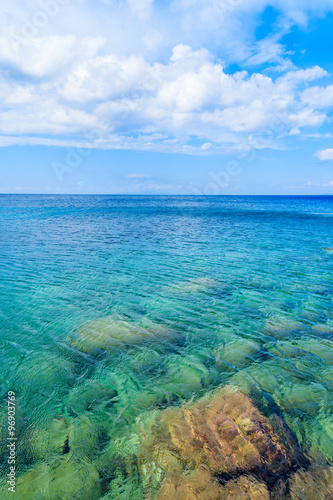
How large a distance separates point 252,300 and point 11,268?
680 inches

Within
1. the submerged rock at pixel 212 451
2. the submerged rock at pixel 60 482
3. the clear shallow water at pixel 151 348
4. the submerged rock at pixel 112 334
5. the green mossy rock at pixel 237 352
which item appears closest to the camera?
the submerged rock at pixel 212 451

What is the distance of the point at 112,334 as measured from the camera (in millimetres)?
11320

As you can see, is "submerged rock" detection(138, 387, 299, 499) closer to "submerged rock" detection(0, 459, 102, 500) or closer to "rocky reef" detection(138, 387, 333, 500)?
"rocky reef" detection(138, 387, 333, 500)

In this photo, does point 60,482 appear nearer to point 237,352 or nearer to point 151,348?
point 151,348

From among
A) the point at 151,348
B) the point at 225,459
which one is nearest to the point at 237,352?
the point at 151,348

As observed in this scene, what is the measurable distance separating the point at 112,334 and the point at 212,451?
6540 mm

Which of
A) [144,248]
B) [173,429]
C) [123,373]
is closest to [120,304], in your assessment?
[123,373]

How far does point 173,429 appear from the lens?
253 inches

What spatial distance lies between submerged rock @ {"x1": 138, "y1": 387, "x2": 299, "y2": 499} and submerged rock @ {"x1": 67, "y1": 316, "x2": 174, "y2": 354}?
4091mm

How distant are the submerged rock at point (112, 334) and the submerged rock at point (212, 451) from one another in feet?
13.4

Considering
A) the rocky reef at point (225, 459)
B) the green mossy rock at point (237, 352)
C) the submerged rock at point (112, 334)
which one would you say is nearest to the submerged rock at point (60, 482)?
the rocky reef at point (225, 459)

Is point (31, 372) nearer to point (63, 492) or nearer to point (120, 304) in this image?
point (63, 492)

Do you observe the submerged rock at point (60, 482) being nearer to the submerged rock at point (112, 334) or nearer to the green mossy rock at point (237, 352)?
the submerged rock at point (112, 334)

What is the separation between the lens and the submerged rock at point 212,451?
16.9 ft
